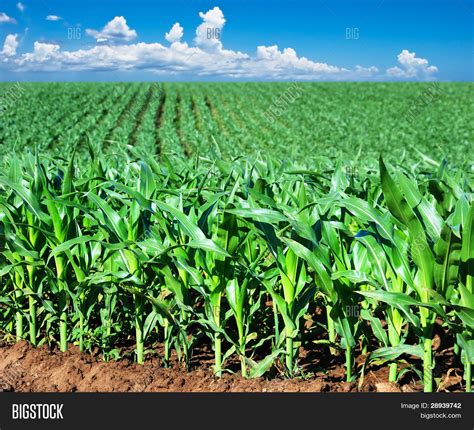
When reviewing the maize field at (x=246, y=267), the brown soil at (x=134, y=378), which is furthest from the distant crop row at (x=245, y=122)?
the brown soil at (x=134, y=378)

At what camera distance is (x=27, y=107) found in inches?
1111

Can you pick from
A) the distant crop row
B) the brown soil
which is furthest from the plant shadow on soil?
the distant crop row

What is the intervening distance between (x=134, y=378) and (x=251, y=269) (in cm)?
78

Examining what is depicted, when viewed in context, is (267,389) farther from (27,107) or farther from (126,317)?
(27,107)

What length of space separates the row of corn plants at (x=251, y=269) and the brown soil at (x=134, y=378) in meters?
0.07

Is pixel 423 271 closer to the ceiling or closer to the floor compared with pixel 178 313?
closer to the ceiling

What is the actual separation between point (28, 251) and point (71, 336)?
54cm

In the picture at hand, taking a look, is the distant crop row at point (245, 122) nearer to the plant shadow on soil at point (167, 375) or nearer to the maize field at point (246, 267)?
the maize field at point (246, 267)

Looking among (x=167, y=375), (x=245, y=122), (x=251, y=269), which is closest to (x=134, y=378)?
(x=167, y=375)

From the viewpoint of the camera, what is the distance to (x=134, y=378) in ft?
8.14

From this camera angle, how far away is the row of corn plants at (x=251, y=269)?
207 cm

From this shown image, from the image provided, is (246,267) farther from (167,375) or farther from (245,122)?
(245,122)

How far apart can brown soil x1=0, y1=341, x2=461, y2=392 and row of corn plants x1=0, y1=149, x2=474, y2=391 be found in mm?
69
